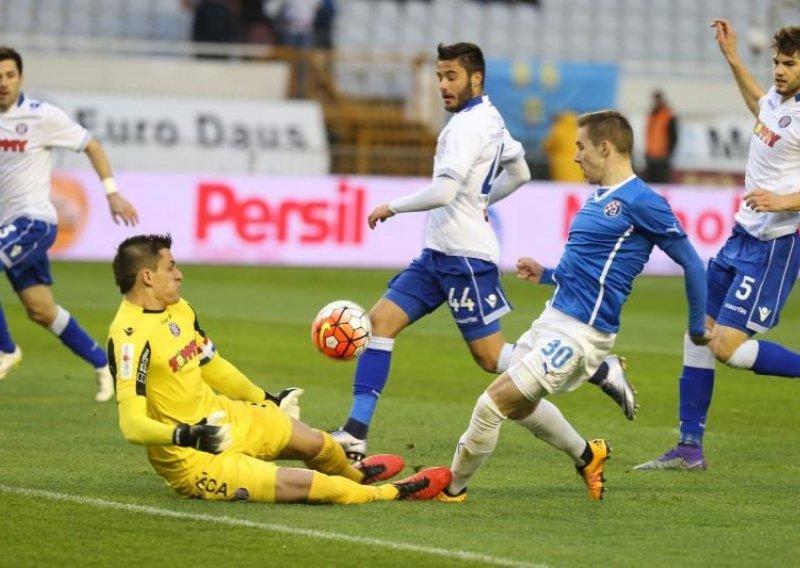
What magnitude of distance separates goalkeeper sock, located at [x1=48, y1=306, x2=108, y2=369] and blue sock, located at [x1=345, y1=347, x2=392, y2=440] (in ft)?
10.6

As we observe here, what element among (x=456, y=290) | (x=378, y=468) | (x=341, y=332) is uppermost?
(x=456, y=290)

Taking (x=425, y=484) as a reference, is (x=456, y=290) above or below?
above

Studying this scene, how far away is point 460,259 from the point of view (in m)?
8.59

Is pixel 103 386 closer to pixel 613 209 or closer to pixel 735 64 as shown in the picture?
pixel 735 64

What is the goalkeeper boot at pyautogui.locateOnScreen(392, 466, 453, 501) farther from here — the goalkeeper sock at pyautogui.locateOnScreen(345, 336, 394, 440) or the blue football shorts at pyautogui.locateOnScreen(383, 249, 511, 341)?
the blue football shorts at pyautogui.locateOnScreen(383, 249, 511, 341)

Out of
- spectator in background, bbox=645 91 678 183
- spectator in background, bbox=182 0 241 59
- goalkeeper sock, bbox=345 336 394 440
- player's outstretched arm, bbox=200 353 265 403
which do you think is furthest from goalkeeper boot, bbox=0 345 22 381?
spectator in background, bbox=645 91 678 183

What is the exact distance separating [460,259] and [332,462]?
1665 mm

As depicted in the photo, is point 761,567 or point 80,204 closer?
point 761,567

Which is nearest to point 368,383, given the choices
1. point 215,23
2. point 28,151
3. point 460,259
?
point 460,259

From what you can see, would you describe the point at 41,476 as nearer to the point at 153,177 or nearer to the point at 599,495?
the point at 599,495

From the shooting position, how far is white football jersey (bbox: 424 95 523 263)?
8.41 m

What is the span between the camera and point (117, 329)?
689 cm

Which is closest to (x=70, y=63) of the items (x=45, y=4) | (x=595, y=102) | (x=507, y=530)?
(x=45, y=4)

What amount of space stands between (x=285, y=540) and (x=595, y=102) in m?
21.5
